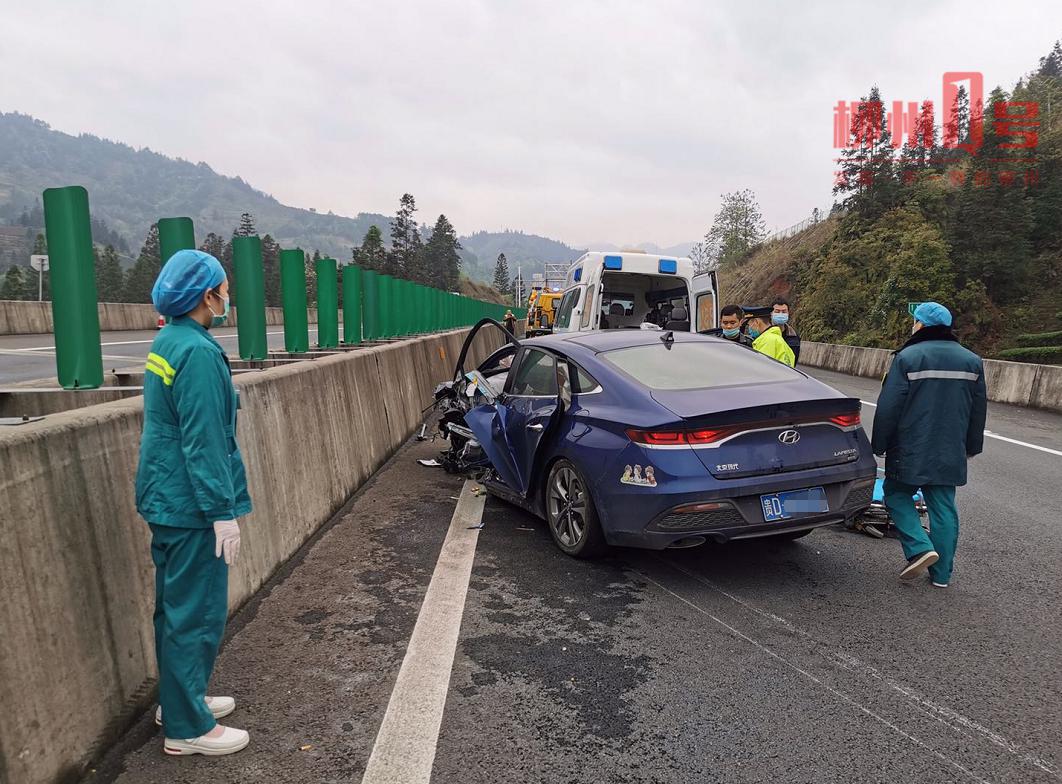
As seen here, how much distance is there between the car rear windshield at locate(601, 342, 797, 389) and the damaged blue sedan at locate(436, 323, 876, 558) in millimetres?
13

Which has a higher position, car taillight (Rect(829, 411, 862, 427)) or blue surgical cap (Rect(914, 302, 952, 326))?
blue surgical cap (Rect(914, 302, 952, 326))

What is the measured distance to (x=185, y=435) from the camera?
8.58ft

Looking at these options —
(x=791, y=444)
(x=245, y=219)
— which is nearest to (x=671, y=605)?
(x=791, y=444)

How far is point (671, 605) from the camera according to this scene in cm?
436

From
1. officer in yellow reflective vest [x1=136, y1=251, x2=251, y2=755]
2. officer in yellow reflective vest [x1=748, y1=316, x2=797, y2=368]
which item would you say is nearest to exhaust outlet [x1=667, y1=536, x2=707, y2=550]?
officer in yellow reflective vest [x1=136, y1=251, x2=251, y2=755]

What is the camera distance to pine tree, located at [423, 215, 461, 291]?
122 m

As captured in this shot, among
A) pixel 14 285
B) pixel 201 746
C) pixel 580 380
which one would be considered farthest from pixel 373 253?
pixel 201 746

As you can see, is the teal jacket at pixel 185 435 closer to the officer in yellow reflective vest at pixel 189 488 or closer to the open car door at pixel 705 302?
the officer in yellow reflective vest at pixel 189 488

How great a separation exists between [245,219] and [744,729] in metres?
109

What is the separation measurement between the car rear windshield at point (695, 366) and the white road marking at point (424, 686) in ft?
5.59

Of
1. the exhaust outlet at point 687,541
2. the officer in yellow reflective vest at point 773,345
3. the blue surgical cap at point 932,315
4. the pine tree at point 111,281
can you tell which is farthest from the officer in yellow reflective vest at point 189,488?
the pine tree at point 111,281

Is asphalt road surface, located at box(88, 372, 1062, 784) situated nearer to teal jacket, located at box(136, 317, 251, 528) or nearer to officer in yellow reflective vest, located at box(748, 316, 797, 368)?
teal jacket, located at box(136, 317, 251, 528)

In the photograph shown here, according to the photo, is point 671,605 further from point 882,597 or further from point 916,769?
point 916,769

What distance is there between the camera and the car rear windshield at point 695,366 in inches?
198
